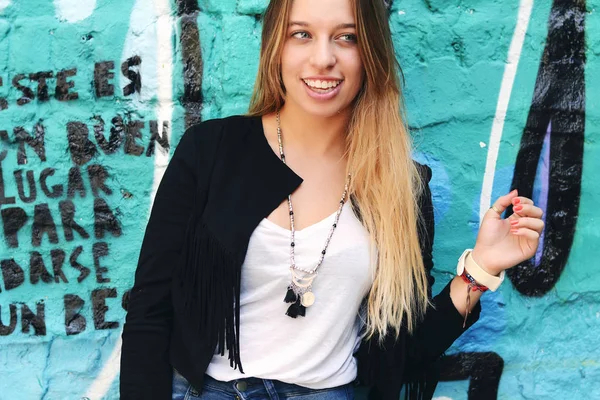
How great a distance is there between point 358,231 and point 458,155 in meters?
0.76

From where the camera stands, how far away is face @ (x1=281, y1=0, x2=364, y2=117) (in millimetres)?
1662

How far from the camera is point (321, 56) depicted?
1640 millimetres

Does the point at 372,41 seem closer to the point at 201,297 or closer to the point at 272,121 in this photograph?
the point at 272,121

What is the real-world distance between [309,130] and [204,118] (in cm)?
52

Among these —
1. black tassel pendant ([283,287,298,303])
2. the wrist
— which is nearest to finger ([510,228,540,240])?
the wrist

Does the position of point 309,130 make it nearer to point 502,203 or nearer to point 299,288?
point 299,288

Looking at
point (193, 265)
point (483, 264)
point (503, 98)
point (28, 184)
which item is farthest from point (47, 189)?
point (503, 98)

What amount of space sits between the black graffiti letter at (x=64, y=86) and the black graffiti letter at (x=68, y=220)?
37 centimetres

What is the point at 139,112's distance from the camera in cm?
218

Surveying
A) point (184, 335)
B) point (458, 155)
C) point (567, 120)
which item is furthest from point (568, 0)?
point (184, 335)

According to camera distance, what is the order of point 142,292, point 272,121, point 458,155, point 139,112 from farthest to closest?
point 458,155, point 139,112, point 272,121, point 142,292

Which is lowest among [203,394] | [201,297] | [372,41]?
[203,394]

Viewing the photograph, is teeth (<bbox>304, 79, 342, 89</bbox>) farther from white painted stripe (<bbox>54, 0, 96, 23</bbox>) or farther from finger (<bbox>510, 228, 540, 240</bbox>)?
white painted stripe (<bbox>54, 0, 96, 23</bbox>)

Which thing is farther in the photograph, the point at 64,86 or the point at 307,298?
the point at 64,86
